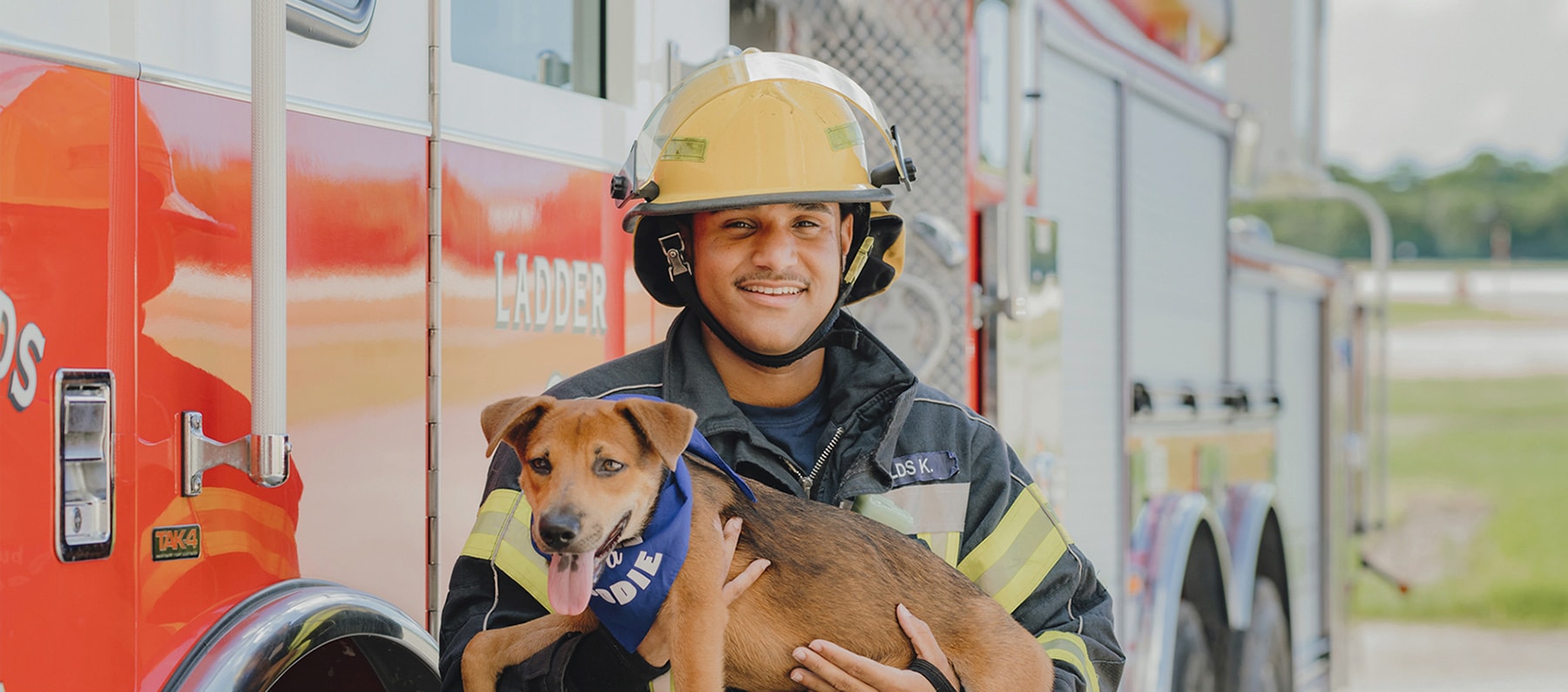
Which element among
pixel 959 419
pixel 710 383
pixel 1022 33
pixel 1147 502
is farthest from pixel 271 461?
pixel 1147 502

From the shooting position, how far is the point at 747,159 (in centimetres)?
210

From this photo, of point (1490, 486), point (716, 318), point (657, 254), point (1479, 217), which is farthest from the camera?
point (1479, 217)

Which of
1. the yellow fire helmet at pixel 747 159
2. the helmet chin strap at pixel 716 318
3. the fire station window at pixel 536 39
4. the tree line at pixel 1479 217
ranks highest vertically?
the tree line at pixel 1479 217

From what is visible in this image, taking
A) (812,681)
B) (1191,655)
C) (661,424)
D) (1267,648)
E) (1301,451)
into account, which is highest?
(661,424)

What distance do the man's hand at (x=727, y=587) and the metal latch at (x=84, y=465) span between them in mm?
607

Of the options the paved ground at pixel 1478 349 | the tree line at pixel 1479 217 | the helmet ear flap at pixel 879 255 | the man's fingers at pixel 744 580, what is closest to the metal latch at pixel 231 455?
the man's fingers at pixel 744 580

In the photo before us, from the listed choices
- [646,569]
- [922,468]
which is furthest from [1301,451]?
[646,569]

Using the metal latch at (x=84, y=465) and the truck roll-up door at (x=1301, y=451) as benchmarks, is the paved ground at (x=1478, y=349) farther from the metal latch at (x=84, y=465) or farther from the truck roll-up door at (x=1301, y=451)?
the metal latch at (x=84, y=465)

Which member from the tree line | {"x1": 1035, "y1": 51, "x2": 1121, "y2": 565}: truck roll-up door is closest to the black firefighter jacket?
{"x1": 1035, "y1": 51, "x2": 1121, "y2": 565}: truck roll-up door

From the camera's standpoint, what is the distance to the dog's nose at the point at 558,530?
1594 millimetres

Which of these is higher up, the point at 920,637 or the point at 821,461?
the point at 821,461

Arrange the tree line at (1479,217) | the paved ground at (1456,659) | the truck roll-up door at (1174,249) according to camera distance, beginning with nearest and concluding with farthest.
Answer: the truck roll-up door at (1174,249) → the paved ground at (1456,659) → the tree line at (1479,217)

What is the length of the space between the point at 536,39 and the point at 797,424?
0.86m

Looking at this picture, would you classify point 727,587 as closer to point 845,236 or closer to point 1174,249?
point 845,236
